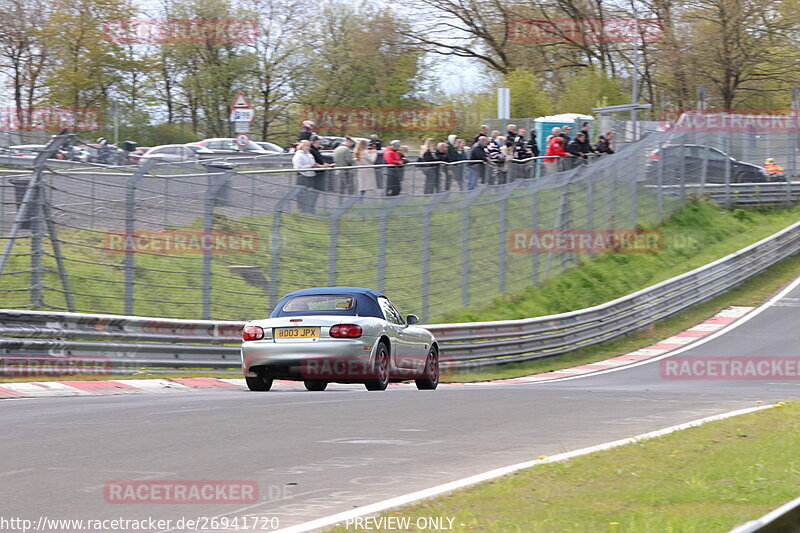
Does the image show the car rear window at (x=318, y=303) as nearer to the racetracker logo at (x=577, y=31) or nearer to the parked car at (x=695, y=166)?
the parked car at (x=695, y=166)

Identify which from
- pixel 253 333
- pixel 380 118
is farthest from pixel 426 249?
pixel 380 118

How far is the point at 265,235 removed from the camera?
54.1 feet

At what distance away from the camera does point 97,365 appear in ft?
47.2

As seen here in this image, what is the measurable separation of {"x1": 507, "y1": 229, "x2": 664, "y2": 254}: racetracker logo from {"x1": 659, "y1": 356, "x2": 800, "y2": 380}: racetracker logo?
12.8ft

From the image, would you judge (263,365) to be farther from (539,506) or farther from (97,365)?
(539,506)

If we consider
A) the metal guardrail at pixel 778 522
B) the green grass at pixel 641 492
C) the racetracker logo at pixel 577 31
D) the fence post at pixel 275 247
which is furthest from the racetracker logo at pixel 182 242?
the racetracker logo at pixel 577 31

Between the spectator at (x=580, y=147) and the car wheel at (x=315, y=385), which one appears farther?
the spectator at (x=580, y=147)

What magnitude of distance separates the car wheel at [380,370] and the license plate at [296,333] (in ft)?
2.60

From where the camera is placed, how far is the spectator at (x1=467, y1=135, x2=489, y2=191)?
22.8 m

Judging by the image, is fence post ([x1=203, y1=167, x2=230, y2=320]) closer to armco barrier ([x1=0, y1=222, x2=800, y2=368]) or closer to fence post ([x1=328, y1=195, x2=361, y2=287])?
armco barrier ([x1=0, y1=222, x2=800, y2=368])

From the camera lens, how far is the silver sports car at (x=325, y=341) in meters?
13.0

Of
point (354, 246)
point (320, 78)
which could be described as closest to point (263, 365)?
point (354, 246)

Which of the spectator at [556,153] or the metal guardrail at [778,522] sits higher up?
the spectator at [556,153]

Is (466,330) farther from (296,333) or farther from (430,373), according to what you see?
(296,333)
